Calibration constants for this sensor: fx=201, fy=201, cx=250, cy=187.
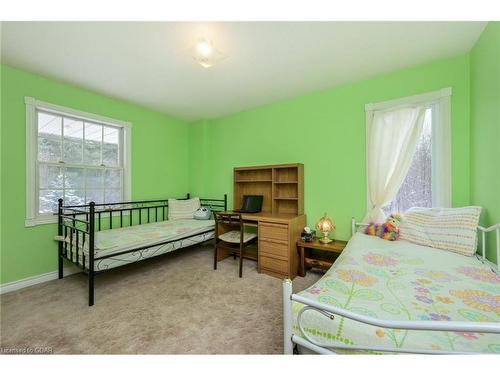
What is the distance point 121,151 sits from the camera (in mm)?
3102

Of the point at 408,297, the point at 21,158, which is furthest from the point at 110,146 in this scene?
the point at 408,297

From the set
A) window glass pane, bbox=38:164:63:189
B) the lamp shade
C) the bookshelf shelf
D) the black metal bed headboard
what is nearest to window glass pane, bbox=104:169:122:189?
the black metal bed headboard

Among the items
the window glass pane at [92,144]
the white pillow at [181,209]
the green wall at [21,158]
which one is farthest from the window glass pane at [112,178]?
the white pillow at [181,209]

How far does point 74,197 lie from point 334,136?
351 centimetres

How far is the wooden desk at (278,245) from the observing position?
7.95 ft

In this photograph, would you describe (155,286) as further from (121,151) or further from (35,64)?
(35,64)

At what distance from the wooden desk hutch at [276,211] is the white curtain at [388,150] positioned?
84 centimetres

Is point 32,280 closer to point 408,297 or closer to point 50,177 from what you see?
point 50,177

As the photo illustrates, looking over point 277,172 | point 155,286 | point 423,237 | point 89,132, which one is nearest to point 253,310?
point 155,286

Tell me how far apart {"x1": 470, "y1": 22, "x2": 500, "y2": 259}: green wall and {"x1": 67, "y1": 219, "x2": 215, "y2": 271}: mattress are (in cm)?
303

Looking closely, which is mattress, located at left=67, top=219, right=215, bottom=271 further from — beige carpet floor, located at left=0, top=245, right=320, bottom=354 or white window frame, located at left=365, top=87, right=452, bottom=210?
white window frame, located at left=365, top=87, right=452, bottom=210

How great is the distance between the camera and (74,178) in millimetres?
2645

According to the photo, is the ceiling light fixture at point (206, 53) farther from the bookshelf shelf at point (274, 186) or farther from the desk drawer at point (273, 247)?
the desk drawer at point (273, 247)

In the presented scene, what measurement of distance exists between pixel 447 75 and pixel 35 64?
419 cm
